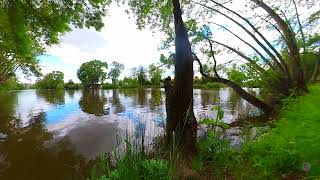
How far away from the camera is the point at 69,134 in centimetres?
1357

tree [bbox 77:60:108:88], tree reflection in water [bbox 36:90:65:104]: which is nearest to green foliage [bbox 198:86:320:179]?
tree reflection in water [bbox 36:90:65:104]

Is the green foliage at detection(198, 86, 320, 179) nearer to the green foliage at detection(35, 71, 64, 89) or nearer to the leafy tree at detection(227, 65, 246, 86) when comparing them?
the leafy tree at detection(227, 65, 246, 86)

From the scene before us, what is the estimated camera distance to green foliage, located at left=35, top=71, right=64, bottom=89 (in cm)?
12553

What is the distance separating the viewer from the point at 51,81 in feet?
414

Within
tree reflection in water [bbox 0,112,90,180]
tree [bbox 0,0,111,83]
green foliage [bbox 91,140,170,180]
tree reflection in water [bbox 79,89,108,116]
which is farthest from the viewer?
tree reflection in water [bbox 79,89,108,116]

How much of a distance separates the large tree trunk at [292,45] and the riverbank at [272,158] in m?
9.49

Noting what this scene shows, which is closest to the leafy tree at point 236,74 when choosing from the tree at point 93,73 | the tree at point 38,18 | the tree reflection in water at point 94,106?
the tree reflection in water at point 94,106

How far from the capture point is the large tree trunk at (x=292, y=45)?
47.7ft

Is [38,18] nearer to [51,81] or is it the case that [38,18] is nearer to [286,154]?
[286,154]

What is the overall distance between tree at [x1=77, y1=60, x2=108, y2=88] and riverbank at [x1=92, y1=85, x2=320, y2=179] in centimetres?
11232

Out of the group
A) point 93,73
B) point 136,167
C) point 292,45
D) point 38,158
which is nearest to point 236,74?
point 292,45

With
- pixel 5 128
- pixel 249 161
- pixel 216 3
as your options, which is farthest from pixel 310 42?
pixel 5 128

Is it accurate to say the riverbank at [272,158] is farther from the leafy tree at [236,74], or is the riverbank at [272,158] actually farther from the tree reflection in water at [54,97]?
the tree reflection in water at [54,97]

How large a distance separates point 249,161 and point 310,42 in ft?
41.6
